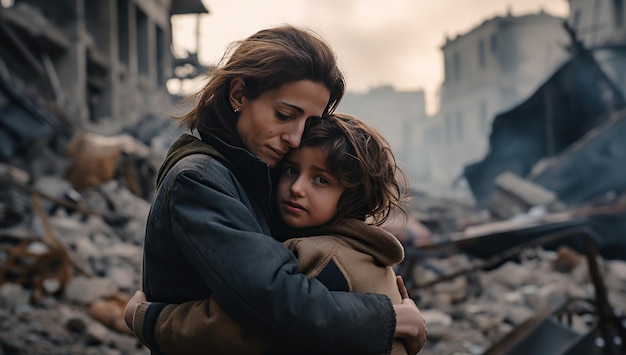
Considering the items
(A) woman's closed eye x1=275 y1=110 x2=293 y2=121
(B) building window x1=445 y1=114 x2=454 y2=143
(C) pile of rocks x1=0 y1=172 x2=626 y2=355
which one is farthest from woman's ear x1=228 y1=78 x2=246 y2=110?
(B) building window x1=445 y1=114 x2=454 y2=143

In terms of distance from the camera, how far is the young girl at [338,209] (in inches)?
50.6

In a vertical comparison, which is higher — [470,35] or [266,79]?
[266,79]

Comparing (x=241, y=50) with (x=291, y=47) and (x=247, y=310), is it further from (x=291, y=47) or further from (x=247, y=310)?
(x=247, y=310)

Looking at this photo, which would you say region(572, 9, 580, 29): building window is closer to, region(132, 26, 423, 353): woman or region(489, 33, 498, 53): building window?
region(489, 33, 498, 53): building window

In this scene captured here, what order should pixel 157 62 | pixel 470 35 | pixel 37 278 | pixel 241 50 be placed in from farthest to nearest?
pixel 470 35 → pixel 157 62 → pixel 37 278 → pixel 241 50

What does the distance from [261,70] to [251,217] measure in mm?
447

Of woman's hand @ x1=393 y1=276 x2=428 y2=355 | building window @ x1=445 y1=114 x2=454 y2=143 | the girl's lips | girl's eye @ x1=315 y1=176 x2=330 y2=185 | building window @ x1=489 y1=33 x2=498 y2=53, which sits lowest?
building window @ x1=445 y1=114 x2=454 y2=143

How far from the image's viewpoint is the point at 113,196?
308 inches

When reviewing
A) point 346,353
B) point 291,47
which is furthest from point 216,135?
point 346,353

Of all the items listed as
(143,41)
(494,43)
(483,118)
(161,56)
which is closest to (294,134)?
(143,41)

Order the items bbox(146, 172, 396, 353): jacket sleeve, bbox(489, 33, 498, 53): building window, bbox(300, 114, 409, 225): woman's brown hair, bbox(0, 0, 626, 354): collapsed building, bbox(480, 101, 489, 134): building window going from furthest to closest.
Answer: bbox(480, 101, 489, 134): building window
bbox(489, 33, 498, 53): building window
bbox(0, 0, 626, 354): collapsed building
bbox(300, 114, 409, 225): woman's brown hair
bbox(146, 172, 396, 353): jacket sleeve

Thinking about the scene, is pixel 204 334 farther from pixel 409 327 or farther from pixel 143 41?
pixel 143 41

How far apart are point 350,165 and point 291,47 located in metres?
0.37

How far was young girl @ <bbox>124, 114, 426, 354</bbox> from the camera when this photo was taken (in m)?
1.28
